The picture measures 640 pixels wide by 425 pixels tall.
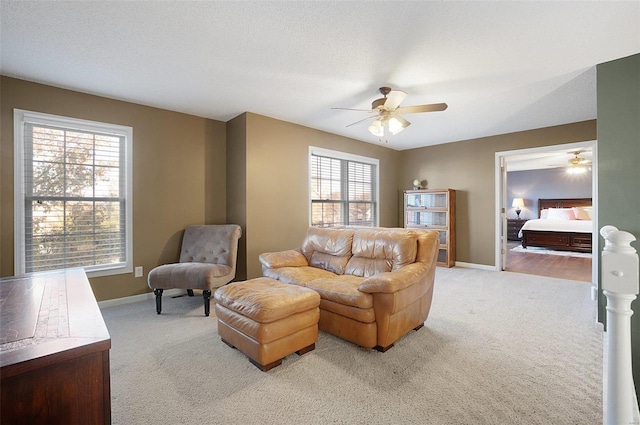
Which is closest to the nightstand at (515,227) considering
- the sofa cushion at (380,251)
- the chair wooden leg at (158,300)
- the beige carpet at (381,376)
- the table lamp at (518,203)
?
the table lamp at (518,203)

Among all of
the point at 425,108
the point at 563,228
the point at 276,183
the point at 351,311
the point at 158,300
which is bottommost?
the point at 158,300

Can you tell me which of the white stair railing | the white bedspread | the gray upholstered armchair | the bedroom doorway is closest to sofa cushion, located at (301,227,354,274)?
the gray upholstered armchair

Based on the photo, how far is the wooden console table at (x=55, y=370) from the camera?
84cm

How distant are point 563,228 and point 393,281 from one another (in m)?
7.28

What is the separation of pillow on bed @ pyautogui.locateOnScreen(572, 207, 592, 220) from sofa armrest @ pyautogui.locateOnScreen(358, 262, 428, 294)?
831 cm

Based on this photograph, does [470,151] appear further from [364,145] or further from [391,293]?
[391,293]

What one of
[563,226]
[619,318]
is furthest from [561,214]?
[619,318]

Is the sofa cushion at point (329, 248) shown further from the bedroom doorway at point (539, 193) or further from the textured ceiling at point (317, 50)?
the bedroom doorway at point (539, 193)

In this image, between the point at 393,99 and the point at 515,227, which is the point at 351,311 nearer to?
the point at 393,99

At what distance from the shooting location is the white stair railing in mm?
937

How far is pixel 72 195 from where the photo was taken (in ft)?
10.4

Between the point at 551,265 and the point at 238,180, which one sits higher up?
the point at 238,180

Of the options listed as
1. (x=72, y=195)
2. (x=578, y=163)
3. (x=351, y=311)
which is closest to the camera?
(x=351, y=311)

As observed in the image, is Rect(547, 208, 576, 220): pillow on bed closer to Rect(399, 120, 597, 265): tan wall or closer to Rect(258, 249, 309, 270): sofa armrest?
Rect(399, 120, 597, 265): tan wall
